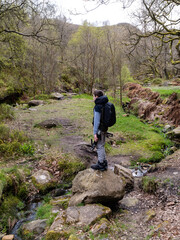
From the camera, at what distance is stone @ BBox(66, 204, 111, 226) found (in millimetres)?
3668

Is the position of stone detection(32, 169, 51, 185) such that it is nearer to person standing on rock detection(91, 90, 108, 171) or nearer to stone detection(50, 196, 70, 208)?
stone detection(50, 196, 70, 208)

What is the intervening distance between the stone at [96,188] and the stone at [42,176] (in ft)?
5.56

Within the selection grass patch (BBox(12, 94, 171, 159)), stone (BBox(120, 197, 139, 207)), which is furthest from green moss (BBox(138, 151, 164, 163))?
stone (BBox(120, 197, 139, 207))

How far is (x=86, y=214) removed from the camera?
3.84m

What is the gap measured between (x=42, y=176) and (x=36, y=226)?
7.34 feet

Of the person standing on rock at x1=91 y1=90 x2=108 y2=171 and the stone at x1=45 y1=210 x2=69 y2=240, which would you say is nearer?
the stone at x1=45 y1=210 x2=69 y2=240

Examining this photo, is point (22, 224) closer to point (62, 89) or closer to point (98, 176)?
point (98, 176)

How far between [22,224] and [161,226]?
3157 millimetres

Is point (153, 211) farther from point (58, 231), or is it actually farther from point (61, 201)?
point (61, 201)

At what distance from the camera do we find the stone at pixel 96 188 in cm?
437

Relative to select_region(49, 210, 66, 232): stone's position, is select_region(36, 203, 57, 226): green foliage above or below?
below

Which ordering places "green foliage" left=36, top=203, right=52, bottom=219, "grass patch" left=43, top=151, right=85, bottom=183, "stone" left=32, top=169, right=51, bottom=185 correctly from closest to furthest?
"green foliage" left=36, top=203, right=52, bottom=219 < "stone" left=32, top=169, right=51, bottom=185 < "grass patch" left=43, top=151, right=85, bottom=183

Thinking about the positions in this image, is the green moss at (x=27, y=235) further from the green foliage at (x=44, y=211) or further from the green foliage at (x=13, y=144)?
the green foliage at (x=13, y=144)

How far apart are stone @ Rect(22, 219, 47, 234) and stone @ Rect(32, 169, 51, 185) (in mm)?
1783
